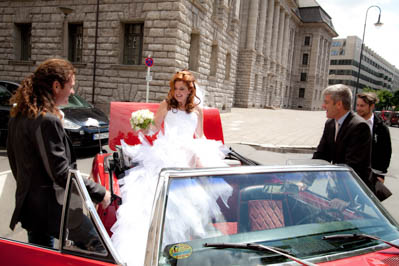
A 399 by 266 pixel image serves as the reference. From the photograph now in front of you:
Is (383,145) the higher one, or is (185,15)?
(185,15)

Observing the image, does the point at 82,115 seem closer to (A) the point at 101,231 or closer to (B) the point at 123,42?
(A) the point at 101,231

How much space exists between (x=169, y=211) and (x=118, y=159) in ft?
5.56

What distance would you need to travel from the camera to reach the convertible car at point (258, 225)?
146 cm

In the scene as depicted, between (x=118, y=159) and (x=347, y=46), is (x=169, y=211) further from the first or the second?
(x=347, y=46)

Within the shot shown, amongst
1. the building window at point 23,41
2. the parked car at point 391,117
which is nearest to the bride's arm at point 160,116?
the building window at point 23,41

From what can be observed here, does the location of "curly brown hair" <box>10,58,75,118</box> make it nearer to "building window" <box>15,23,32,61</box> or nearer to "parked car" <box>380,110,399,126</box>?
"building window" <box>15,23,32,61</box>

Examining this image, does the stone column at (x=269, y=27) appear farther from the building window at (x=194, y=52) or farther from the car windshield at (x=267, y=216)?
the car windshield at (x=267, y=216)

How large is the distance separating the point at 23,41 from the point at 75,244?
825 inches

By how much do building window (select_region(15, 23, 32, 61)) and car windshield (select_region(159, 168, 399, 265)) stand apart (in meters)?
20.4

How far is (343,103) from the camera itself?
9.85 ft

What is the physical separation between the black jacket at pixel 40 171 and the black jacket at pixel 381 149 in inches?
134

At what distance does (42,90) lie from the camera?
1894mm

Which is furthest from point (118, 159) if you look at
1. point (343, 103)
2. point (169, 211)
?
point (343, 103)

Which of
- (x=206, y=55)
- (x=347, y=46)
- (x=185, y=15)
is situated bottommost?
(x=206, y=55)
